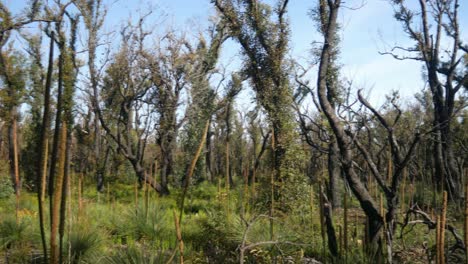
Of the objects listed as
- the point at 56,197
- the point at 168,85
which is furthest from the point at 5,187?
the point at 56,197

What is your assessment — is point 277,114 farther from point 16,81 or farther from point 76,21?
point 76,21

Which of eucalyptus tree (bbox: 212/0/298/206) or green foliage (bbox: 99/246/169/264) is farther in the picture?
eucalyptus tree (bbox: 212/0/298/206)

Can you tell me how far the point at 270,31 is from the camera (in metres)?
15.1

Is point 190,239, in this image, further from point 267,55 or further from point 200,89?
point 200,89

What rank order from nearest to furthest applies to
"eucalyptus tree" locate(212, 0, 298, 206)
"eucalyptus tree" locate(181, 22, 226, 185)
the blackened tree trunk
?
the blackened tree trunk → "eucalyptus tree" locate(212, 0, 298, 206) → "eucalyptus tree" locate(181, 22, 226, 185)

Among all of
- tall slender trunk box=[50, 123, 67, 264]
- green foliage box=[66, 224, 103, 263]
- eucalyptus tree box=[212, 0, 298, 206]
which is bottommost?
Result: green foliage box=[66, 224, 103, 263]

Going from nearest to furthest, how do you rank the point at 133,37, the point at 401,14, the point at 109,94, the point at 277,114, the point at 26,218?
the point at 26,218 < the point at 277,114 < the point at 401,14 < the point at 133,37 < the point at 109,94

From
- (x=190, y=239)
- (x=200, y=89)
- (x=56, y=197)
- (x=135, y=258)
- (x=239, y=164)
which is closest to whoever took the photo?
(x=56, y=197)

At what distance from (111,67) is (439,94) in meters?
16.4

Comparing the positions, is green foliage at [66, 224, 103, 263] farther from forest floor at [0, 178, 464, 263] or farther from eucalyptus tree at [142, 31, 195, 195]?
eucalyptus tree at [142, 31, 195, 195]

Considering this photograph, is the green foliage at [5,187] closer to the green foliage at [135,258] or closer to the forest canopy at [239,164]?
the forest canopy at [239,164]

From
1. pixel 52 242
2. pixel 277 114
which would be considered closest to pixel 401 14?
pixel 277 114

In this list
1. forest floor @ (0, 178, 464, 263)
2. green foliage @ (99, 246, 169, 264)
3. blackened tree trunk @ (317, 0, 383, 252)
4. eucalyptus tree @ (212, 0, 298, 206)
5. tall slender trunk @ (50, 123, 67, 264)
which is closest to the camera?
tall slender trunk @ (50, 123, 67, 264)

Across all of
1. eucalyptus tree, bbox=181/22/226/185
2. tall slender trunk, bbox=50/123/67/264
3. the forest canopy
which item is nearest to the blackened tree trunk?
the forest canopy
